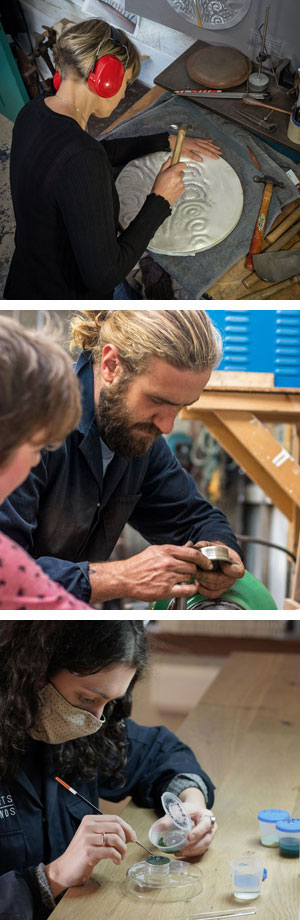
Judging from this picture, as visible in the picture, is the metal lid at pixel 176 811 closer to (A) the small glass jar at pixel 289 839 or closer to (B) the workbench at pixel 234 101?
(A) the small glass jar at pixel 289 839

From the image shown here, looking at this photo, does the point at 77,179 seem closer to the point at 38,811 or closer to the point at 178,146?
the point at 178,146

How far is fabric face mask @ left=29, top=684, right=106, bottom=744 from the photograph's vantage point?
2.46 meters

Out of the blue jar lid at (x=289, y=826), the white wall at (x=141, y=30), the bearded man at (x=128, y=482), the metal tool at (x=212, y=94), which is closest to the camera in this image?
the bearded man at (x=128, y=482)

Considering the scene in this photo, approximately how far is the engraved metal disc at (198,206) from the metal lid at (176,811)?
1492 millimetres

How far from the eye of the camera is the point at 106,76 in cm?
223

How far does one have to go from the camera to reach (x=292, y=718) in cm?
367

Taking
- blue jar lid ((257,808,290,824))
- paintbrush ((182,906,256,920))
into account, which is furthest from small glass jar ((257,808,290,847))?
paintbrush ((182,906,256,920))

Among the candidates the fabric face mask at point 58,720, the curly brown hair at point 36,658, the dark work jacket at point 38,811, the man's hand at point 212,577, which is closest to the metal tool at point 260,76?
the man's hand at point 212,577

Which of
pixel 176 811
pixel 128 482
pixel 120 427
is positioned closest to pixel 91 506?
pixel 128 482

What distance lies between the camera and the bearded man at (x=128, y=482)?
7.04 ft

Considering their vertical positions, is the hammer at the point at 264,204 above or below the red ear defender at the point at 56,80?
below

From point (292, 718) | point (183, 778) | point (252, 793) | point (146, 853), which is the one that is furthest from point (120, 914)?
point (292, 718)

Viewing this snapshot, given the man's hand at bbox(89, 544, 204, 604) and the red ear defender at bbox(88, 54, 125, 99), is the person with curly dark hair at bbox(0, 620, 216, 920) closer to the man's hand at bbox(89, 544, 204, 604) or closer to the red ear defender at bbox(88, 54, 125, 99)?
the man's hand at bbox(89, 544, 204, 604)

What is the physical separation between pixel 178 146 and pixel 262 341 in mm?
551
